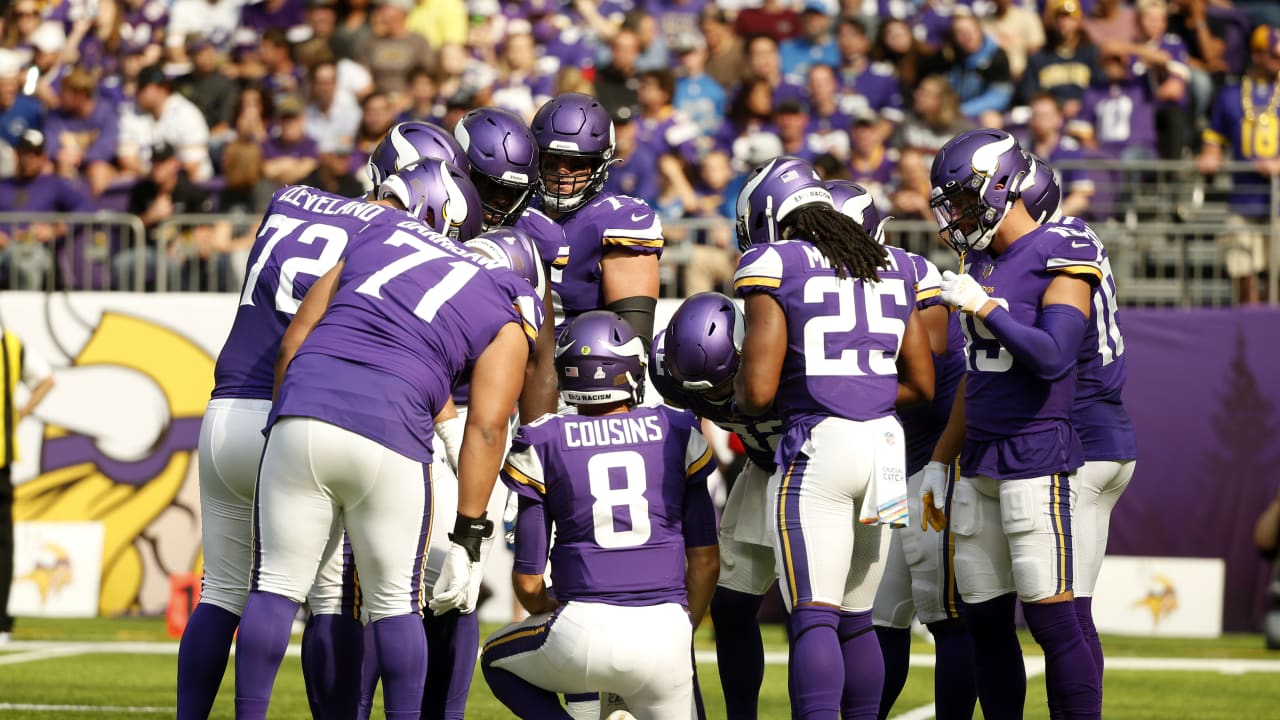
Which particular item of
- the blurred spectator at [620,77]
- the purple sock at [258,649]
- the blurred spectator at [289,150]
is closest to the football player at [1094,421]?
the purple sock at [258,649]

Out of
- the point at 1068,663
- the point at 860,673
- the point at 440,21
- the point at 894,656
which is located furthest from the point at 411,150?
the point at 440,21

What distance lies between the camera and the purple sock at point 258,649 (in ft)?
15.8

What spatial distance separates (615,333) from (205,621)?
158cm

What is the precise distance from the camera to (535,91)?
14211mm

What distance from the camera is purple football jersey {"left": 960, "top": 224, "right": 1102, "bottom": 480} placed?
18.4ft

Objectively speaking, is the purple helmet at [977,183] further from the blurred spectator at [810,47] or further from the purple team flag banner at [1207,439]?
the blurred spectator at [810,47]

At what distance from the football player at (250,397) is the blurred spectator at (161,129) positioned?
8.44 m

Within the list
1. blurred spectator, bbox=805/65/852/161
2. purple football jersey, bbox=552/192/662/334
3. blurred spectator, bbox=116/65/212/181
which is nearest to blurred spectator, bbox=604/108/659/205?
blurred spectator, bbox=805/65/852/161

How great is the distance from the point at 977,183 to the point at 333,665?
267cm

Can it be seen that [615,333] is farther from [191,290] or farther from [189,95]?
[189,95]

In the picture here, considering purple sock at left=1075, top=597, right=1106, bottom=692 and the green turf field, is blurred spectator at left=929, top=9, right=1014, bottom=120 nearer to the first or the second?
the green turf field

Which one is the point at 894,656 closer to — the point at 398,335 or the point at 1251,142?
the point at 398,335

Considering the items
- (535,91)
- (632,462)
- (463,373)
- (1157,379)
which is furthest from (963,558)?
(535,91)

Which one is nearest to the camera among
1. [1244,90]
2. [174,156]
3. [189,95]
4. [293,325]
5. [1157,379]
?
[293,325]
